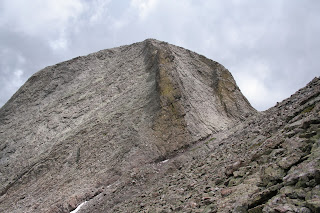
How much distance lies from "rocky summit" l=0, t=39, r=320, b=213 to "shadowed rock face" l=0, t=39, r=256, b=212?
10 cm

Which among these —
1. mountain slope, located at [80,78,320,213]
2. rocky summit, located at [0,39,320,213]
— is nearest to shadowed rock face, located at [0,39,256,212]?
rocky summit, located at [0,39,320,213]

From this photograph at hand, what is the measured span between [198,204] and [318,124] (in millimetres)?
4242

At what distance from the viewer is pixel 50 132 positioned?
27.2 metres

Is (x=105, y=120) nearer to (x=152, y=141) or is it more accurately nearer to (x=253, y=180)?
(x=152, y=141)

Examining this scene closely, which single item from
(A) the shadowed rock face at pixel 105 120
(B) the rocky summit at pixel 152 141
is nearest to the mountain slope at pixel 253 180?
(B) the rocky summit at pixel 152 141

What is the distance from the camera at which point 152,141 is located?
20641 mm

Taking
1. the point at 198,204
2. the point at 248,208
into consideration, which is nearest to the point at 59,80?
the point at 198,204

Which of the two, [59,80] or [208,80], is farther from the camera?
[59,80]

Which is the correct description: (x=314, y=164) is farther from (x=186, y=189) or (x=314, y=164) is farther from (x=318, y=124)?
(x=186, y=189)

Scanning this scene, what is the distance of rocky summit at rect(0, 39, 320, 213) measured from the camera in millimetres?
8320

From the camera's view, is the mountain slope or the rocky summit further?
the rocky summit

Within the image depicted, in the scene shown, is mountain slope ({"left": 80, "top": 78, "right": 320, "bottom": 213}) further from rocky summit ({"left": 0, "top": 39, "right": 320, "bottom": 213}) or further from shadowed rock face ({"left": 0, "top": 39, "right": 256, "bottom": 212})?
shadowed rock face ({"left": 0, "top": 39, "right": 256, "bottom": 212})

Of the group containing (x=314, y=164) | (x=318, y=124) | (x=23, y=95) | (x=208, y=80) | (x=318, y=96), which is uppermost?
(x=23, y=95)

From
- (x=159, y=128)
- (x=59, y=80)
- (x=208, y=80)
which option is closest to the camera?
(x=159, y=128)
